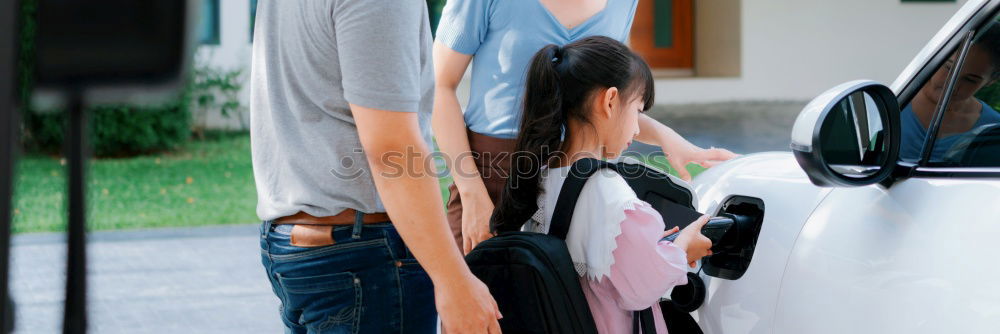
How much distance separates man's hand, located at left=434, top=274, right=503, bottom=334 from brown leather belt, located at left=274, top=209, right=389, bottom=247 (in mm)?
196

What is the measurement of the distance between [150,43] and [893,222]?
1.55 m

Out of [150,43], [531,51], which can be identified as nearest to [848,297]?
[531,51]

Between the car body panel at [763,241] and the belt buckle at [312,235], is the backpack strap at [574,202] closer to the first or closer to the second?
the car body panel at [763,241]

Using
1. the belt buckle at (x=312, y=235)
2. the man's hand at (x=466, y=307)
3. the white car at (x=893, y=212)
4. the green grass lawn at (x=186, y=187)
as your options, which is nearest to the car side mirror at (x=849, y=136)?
the white car at (x=893, y=212)

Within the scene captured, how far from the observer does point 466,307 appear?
185 cm

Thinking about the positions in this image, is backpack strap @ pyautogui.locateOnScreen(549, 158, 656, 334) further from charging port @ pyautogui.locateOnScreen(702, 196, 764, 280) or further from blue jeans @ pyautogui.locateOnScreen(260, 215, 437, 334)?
blue jeans @ pyautogui.locateOnScreen(260, 215, 437, 334)

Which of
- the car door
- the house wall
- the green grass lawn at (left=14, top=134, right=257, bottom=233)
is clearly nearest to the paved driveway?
the green grass lawn at (left=14, top=134, right=257, bottom=233)

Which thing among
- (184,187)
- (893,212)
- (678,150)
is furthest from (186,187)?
(893,212)

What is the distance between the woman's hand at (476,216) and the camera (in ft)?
8.67

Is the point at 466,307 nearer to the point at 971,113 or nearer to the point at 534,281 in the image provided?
the point at 534,281

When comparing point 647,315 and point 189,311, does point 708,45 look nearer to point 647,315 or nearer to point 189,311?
point 189,311

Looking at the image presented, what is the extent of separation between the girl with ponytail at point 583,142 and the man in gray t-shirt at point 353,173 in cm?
39

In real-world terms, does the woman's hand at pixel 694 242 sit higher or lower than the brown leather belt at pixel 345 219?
lower

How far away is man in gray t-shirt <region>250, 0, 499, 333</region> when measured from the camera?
1.76 meters
